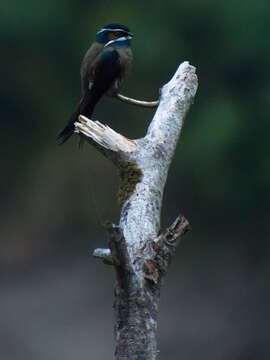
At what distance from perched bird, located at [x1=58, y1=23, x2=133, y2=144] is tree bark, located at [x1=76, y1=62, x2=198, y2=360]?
0.83 meters

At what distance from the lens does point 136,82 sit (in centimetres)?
889

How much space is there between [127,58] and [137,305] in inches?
80.0

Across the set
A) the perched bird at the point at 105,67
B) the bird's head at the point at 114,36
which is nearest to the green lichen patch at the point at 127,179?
the perched bird at the point at 105,67

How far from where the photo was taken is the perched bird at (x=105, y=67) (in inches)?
145

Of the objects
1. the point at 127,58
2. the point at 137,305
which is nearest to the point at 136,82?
the point at 127,58

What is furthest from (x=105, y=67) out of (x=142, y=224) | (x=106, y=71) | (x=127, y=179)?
(x=142, y=224)

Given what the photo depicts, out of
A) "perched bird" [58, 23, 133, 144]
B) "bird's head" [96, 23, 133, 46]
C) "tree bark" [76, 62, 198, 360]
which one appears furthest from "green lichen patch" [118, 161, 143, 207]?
"bird's head" [96, 23, 133, 46]

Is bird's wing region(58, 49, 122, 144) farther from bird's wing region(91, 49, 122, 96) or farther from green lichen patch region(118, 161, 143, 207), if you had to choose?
green lichen patch region(118, 161, 143, 207)

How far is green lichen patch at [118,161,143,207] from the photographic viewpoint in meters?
2.45

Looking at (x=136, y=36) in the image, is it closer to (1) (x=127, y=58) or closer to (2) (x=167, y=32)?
(2) (x=167, y=32)

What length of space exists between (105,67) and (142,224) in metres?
1.59

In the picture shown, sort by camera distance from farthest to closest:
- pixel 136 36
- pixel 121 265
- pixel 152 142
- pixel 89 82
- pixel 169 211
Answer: pixel 169 211 < pixel 136 36 < pixel 89 82 < pixel 152 142 < pixel 121 265

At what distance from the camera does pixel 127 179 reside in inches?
97.6

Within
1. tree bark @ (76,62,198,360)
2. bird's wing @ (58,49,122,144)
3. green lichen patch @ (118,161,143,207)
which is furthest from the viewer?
bird's wing @ (58,49,122,144)
